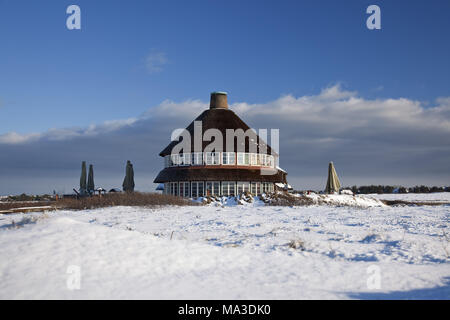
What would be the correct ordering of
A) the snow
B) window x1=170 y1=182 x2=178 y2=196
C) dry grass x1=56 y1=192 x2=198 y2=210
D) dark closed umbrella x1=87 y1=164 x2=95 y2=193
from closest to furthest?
dry grass x1=56 y1=192 x2=198 y2=210 < the snow < window x1=170 y1=182 x2=178 y2=196 < dark closed umbrella x1=87 y1=164 x2=95 y2=193

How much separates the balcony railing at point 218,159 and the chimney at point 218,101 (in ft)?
26.4

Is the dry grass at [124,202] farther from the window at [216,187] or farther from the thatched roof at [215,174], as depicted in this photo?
the window at [216,187]

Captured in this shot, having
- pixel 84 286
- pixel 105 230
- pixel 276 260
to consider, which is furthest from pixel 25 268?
pixel 276 260

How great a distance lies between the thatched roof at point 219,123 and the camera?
4142 centimetres

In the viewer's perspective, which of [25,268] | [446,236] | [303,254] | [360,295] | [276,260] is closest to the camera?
[360,295]

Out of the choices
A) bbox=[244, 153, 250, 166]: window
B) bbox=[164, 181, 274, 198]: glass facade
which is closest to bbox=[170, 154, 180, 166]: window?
bbox=[164, 181, 274, 198]: glass facade

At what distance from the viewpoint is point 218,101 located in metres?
45.8

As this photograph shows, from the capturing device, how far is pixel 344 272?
656 cm

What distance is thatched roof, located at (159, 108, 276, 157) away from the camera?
136ft

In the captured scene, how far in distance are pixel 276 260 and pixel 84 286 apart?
3.39 m

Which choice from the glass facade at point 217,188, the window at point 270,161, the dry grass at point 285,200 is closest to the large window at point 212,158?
the glass facade at point 217,188

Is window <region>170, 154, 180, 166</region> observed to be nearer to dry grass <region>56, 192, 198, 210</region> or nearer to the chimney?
the chimney

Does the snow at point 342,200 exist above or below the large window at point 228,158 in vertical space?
below
